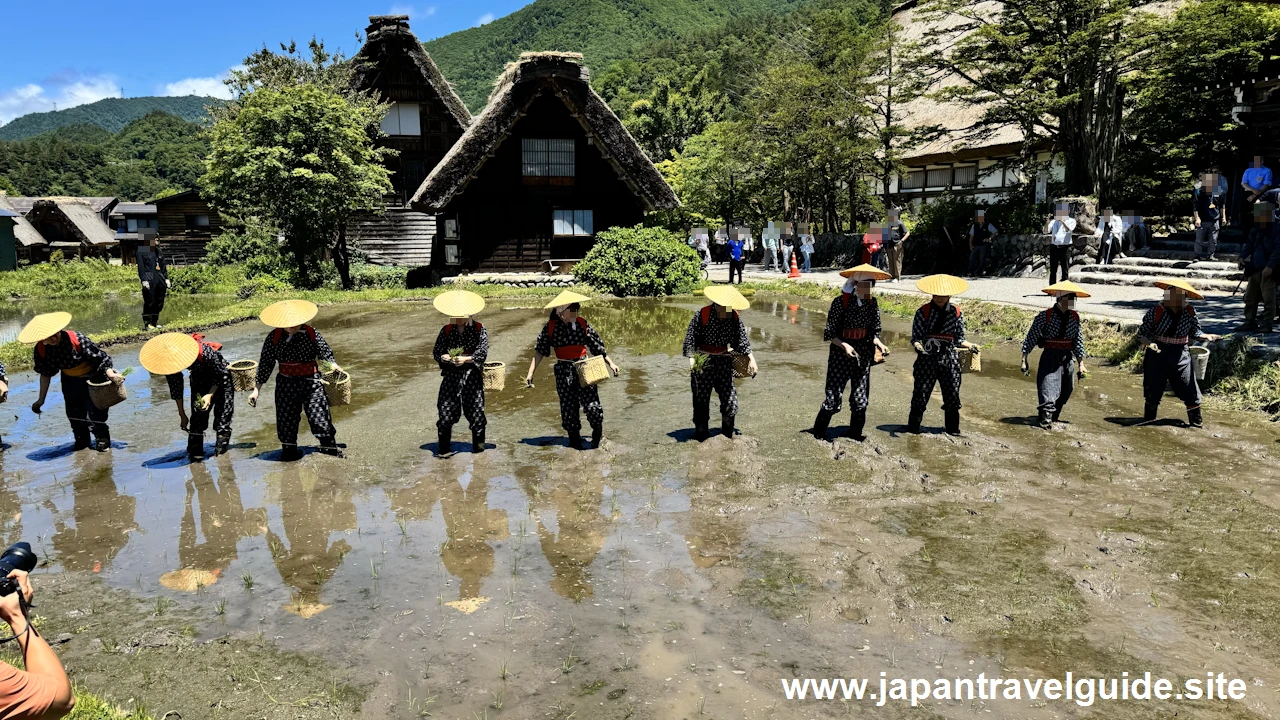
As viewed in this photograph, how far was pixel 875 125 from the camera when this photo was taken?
89.6 ft

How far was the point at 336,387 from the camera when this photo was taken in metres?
8.05

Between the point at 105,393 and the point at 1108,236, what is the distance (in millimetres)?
19282

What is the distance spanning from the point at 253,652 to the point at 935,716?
3.62m

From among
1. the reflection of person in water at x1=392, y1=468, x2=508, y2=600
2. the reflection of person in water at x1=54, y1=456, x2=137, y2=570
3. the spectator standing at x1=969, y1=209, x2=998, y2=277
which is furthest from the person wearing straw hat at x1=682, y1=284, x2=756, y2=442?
the spectator standing at x1=969, y1=209, x2=998, y2=277

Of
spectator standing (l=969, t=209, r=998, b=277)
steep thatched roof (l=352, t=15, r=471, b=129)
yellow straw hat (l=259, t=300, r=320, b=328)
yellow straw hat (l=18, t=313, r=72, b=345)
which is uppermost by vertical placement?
steep thatched roof (l=352, t=15, r=471, b=129)

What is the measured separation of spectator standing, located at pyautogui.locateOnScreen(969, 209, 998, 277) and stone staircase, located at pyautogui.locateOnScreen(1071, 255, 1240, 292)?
7.96 ft

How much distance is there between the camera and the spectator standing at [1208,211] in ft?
53.4

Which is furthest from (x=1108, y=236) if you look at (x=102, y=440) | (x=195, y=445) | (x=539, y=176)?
(x=102, y=440)

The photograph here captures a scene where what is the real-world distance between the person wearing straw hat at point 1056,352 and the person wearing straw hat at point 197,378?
26.6 feet

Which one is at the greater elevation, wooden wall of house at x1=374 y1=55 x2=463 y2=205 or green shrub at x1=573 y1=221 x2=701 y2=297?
wooden wall of house at x1=374 y1=55 x2=463 y2=205

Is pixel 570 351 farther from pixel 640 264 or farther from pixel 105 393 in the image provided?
pixel 640 264

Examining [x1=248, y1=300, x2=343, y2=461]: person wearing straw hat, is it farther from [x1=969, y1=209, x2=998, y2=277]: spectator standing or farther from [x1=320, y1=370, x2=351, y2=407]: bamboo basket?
[x1=969, y1=209, x2=998, y2=277]: spectator standing

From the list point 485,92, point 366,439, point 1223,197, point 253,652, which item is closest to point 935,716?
point 253,652

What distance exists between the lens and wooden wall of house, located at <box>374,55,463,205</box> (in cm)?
3184
